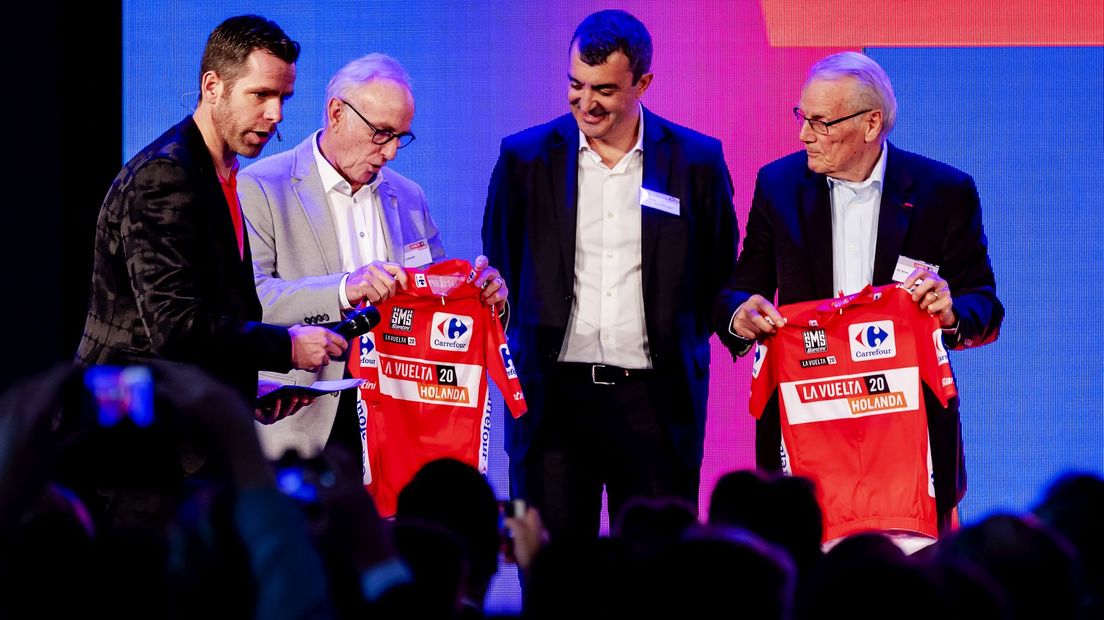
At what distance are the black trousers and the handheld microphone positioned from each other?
27.4 inches

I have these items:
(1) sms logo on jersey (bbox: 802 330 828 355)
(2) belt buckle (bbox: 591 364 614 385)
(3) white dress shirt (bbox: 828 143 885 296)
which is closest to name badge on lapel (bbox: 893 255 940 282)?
(3) white dress shirt (bbox: 828 143 885 296)

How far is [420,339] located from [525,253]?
1.57 feet

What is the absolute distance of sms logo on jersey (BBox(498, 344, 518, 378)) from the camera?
3967mm

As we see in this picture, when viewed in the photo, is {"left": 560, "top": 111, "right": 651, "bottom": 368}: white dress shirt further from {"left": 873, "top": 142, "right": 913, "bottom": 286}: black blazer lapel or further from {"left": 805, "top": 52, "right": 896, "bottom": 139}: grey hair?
{"left": 873, "top": 142, "right": 913, "bottom": 286}: black blazer lapel

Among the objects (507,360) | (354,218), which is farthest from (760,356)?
(354,218)

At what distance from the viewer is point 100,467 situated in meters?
2.81

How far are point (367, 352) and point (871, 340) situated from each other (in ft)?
5.21

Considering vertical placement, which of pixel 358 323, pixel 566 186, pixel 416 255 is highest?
pixel 566 186

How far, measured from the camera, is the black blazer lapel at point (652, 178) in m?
4.08

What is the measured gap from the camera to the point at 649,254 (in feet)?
13.4

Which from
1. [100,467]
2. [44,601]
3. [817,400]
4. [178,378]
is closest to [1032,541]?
[178,378]

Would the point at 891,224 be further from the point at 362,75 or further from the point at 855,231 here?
the point at 362,75

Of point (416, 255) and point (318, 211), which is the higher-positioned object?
point (318, 211)

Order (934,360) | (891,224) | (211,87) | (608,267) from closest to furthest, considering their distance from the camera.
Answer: (211,87)
(934,360)
(891,224)
(608,267)
